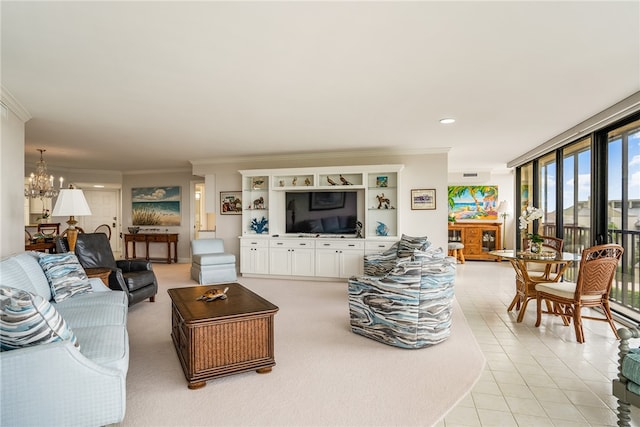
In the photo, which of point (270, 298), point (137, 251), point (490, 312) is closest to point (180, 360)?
point (270, 298)

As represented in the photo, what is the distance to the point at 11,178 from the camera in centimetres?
357

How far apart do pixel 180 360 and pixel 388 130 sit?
3.67m

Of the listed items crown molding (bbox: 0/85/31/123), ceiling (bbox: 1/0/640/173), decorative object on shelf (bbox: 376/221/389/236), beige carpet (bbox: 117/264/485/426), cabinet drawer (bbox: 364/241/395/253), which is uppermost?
ceiling (bbox: 1/0/640/173)

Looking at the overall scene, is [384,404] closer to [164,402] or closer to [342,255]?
[164,402]

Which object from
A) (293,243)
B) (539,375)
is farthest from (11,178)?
(539,375)

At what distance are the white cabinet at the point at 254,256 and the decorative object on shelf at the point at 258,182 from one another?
3.49ft

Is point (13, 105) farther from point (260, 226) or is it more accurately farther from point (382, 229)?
point (382, 229)

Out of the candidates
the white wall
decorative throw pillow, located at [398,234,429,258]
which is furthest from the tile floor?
the white wall

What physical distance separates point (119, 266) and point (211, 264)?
4.57 feet

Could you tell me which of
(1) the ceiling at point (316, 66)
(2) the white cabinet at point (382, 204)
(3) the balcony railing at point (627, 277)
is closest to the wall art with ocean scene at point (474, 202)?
(2) the white cabinet at point (382, 204)

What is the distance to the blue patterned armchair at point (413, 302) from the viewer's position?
10.3 ft

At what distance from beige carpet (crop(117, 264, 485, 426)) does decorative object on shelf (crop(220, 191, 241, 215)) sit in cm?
363

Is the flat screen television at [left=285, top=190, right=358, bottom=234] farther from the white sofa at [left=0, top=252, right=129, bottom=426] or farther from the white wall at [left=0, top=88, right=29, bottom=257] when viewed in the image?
the white sofa at [left=0, top=252, right=129, bottom=426]

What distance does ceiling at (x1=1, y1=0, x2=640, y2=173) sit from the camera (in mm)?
2012
